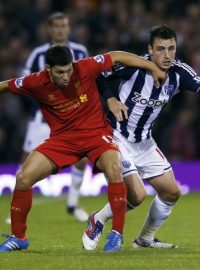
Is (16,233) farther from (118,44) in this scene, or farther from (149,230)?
(118,44)

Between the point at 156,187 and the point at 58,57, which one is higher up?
the point at 58,57

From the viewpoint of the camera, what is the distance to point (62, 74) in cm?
744

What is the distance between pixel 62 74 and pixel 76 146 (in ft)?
2.07

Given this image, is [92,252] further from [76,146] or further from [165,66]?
[165,66]

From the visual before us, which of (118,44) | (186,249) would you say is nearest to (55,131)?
(186,249)

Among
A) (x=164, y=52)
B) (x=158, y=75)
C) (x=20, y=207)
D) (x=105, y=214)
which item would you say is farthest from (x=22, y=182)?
(x=164, y=52)

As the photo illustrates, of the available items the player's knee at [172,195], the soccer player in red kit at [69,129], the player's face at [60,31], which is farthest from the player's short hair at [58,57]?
the player's face at [60,31]

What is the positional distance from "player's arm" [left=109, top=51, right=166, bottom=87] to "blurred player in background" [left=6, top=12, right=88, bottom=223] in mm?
3100

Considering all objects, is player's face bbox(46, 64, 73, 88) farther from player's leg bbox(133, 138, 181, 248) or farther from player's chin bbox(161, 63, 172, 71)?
player's leg bbox(133, 138, 181, 248)

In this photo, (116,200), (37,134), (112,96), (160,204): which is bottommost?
(37,134)

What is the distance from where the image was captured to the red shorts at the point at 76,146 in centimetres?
758

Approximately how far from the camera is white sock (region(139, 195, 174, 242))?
791 centimetres

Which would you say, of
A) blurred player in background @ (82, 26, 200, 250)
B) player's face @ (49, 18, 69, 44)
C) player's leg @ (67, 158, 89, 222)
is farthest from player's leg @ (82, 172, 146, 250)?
player's face @ (49, 18, 69, 44)

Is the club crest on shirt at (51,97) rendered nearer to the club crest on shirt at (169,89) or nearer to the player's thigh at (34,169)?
the player's thigh at (34,169)
